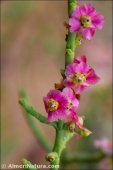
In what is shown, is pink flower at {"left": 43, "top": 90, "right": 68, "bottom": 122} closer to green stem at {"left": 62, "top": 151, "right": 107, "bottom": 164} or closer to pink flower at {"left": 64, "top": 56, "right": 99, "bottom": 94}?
pink flower at {"left": 64, "top": 56, "right": 99, "bottom": 94}

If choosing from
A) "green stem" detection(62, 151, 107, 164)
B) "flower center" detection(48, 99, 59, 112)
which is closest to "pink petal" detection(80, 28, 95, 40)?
"flower center" detection(48, 99, 59, 112)

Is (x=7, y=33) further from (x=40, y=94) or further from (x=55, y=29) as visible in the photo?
(x=40, y=94)

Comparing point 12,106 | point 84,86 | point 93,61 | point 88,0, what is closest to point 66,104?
point 84,86

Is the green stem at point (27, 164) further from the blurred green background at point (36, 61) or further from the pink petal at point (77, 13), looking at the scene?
the blurred green background at point (36, 61)

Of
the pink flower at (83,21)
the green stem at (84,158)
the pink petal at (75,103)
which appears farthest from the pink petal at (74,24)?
the green stem at (84,158)

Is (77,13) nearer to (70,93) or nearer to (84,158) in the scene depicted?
(70,93)

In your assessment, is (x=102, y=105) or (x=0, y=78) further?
(x=0, y=78)
